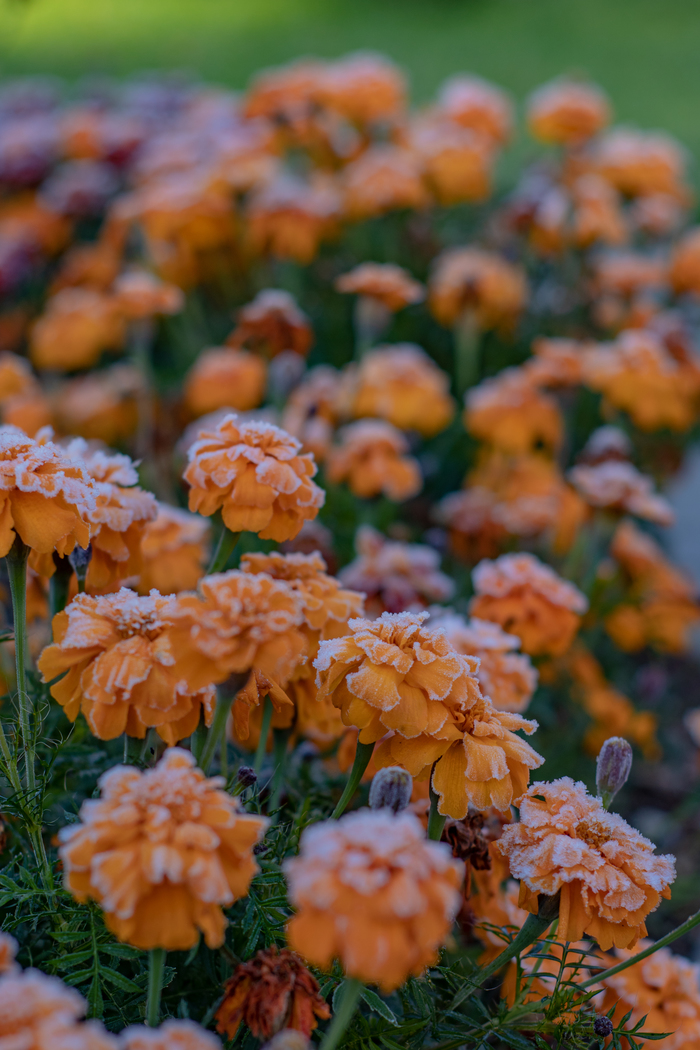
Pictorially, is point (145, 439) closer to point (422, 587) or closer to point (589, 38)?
point (422, 587)

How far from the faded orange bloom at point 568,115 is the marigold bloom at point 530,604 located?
1.74 m

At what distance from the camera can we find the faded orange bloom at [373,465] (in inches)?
60.4

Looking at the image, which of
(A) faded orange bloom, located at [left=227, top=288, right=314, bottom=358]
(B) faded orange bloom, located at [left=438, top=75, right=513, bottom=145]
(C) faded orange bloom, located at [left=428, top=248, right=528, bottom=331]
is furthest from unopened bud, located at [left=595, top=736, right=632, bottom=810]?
(B) faded orange bloom, located at [left=438, top=75, right=513, bottom=145]

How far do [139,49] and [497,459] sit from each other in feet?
17.5

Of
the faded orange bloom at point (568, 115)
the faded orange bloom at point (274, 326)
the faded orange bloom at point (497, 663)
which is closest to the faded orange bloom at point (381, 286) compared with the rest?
the faded orange bloom at point (274, 326)

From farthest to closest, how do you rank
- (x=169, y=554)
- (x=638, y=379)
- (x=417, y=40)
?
(x=417, y=40) → (x=638, y=379) → (x=169, y=554)

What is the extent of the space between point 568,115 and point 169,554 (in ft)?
6.35

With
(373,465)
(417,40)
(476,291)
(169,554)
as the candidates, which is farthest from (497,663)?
(417,40)

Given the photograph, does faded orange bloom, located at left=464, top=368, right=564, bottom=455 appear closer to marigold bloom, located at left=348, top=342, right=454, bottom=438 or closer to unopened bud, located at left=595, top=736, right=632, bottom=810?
marigold bloom, located at left=348, top=342, right=454, bottom=438

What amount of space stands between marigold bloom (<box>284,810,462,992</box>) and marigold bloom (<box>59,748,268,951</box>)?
0.06 m

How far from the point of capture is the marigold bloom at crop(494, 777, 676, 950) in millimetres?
689

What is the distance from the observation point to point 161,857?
54cm

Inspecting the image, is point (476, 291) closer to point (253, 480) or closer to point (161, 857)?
point (253, 480)

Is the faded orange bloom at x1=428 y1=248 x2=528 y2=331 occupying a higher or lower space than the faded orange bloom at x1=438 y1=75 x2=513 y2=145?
lower
